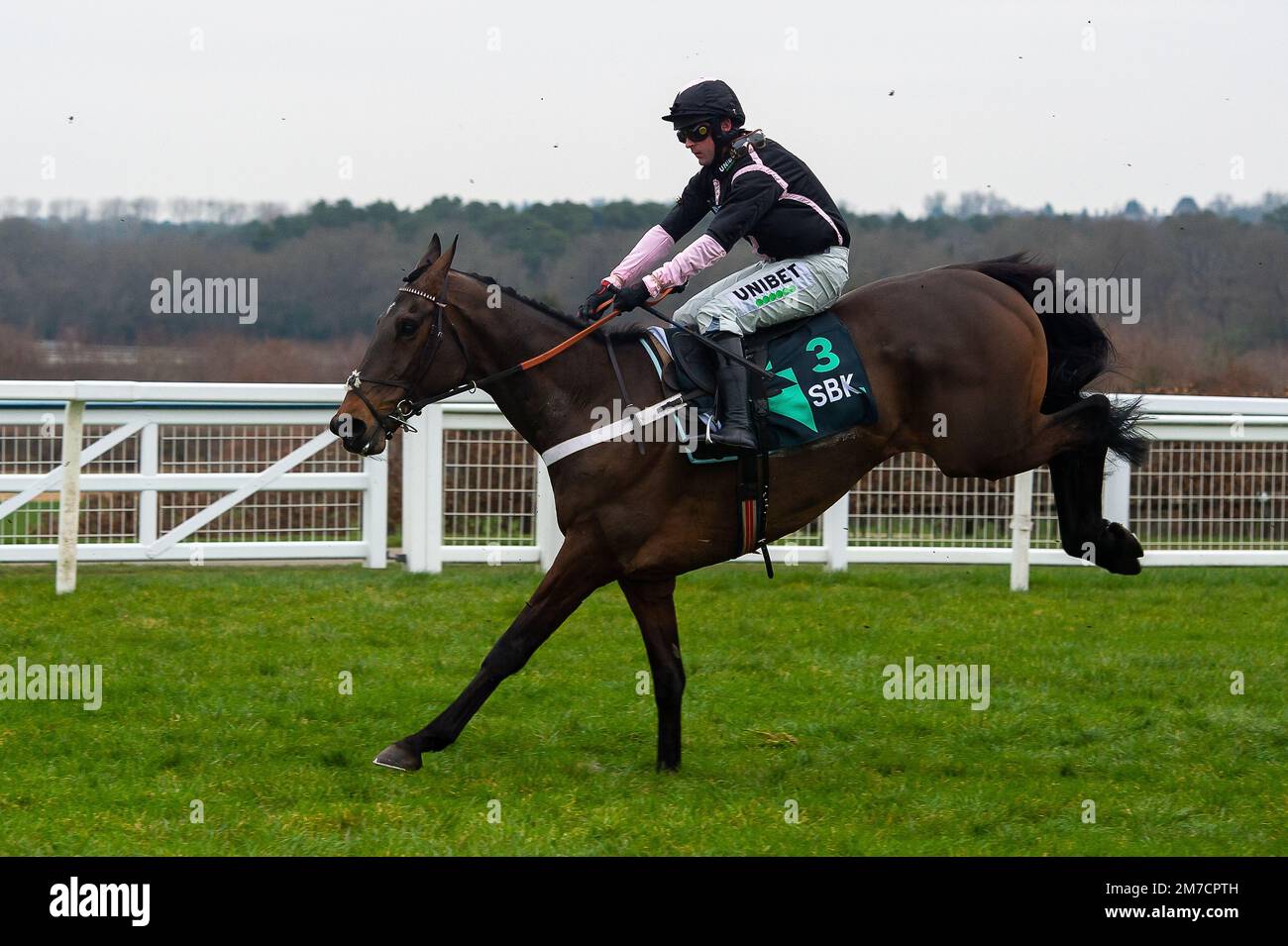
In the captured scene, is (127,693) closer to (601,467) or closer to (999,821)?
(601,467)

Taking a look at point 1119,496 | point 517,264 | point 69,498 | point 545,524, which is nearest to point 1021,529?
point 1119,496

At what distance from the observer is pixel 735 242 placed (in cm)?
533

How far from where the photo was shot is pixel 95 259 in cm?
1565

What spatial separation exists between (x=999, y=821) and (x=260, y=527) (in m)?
6.22

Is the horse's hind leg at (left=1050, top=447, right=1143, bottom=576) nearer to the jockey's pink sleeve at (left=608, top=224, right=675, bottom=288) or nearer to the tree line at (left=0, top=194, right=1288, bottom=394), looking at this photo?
the jockey's pink sleeve at (left=608, top=224, right=675, bottom=288)

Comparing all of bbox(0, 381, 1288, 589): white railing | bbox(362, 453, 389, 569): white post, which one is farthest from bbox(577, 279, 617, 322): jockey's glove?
bbox(362, 453, 389, 569): white post

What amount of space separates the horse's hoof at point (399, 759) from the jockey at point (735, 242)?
156cm

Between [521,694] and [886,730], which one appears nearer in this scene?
[886,730]

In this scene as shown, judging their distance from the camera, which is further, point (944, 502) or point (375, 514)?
point (944, 502)

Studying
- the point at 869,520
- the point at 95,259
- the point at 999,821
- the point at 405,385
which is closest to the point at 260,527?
the point at 869,520

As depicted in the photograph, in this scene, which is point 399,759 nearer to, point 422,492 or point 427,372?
point 427,372

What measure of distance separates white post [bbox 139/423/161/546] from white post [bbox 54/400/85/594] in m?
0.57

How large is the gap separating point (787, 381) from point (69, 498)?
5032 millimetres

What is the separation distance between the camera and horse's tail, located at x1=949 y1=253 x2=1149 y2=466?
5848 mm
